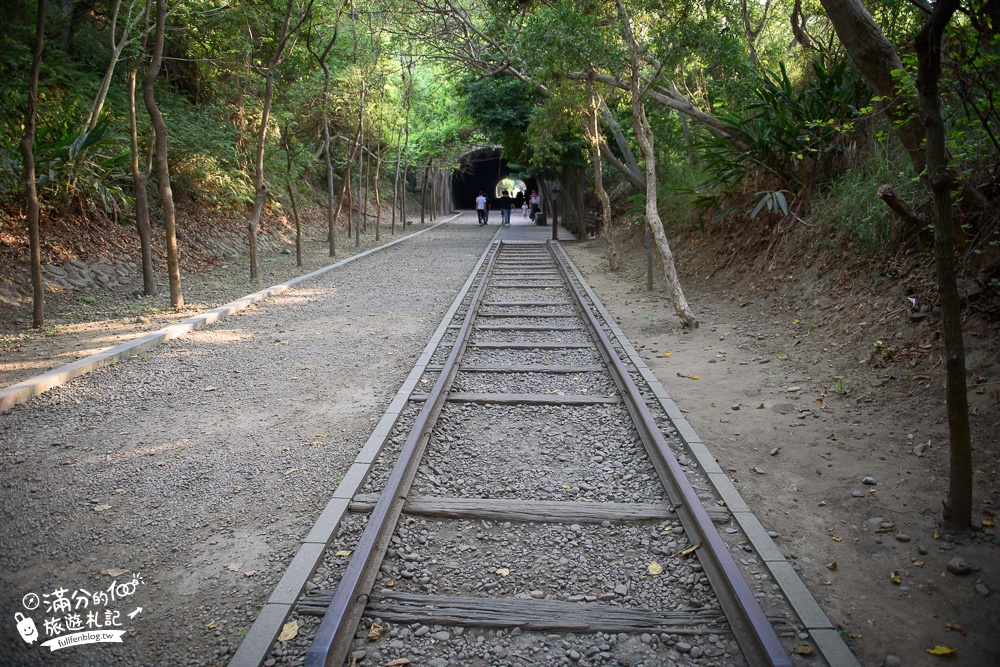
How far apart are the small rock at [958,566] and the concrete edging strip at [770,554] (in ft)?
2.77

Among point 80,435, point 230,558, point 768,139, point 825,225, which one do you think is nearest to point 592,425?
point 230,558

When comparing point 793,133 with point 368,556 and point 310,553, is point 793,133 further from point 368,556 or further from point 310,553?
point 310,553

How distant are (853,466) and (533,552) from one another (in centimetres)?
256

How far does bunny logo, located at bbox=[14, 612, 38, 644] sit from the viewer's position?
2.76m

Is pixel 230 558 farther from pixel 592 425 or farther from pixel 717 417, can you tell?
pixel 717 417

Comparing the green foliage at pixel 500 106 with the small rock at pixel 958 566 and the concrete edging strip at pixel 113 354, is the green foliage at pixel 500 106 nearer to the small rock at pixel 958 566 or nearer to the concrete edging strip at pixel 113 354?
the concrete edging strip at pixel 113 354

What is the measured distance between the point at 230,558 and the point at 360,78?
1810 cm

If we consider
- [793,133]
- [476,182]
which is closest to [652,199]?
[793,133]

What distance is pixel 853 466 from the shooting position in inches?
177

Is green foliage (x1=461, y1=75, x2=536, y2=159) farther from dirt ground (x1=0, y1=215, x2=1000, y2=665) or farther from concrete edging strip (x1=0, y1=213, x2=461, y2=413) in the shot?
dirt ground (x1=0, y1=215, x2=1000, y2=665)

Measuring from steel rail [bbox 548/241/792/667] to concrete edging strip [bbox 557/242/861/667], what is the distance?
0.69ft

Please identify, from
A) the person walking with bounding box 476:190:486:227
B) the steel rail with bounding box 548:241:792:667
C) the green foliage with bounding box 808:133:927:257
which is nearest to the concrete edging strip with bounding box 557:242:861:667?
the steel rail with bounding box 548:241:792:667

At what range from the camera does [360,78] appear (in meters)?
18.9

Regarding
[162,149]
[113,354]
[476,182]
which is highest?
[476,182]
